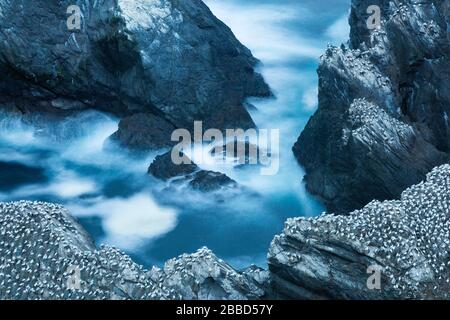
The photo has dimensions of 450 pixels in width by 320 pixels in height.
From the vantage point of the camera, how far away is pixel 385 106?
25.6 metres

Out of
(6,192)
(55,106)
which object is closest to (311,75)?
(55,106)

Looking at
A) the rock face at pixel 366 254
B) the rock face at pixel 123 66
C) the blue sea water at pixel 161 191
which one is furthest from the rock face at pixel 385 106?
the rock face at pixel 123 66

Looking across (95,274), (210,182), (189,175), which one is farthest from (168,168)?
(95,274)

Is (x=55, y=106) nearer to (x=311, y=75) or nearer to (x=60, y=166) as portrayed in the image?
(x=60, y=166)

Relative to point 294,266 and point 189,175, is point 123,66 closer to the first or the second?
point 189,175

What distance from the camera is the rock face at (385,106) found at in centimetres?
2450

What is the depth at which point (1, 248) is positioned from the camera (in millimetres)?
21172

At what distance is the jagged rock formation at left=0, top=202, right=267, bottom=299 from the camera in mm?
19938

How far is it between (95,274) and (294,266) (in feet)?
15.1

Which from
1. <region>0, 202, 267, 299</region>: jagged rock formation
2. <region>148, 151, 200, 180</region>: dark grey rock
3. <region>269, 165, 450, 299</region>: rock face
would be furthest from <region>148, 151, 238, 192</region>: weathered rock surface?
<region>269, 165, 450, 299</region>: rock face

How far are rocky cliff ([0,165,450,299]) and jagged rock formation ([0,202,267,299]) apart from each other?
23mm

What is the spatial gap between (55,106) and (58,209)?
10.4m

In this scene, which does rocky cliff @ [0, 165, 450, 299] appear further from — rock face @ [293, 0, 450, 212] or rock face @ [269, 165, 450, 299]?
rock face @ [293, 0, 450, 212]

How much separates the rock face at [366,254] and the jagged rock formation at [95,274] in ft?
3.66
